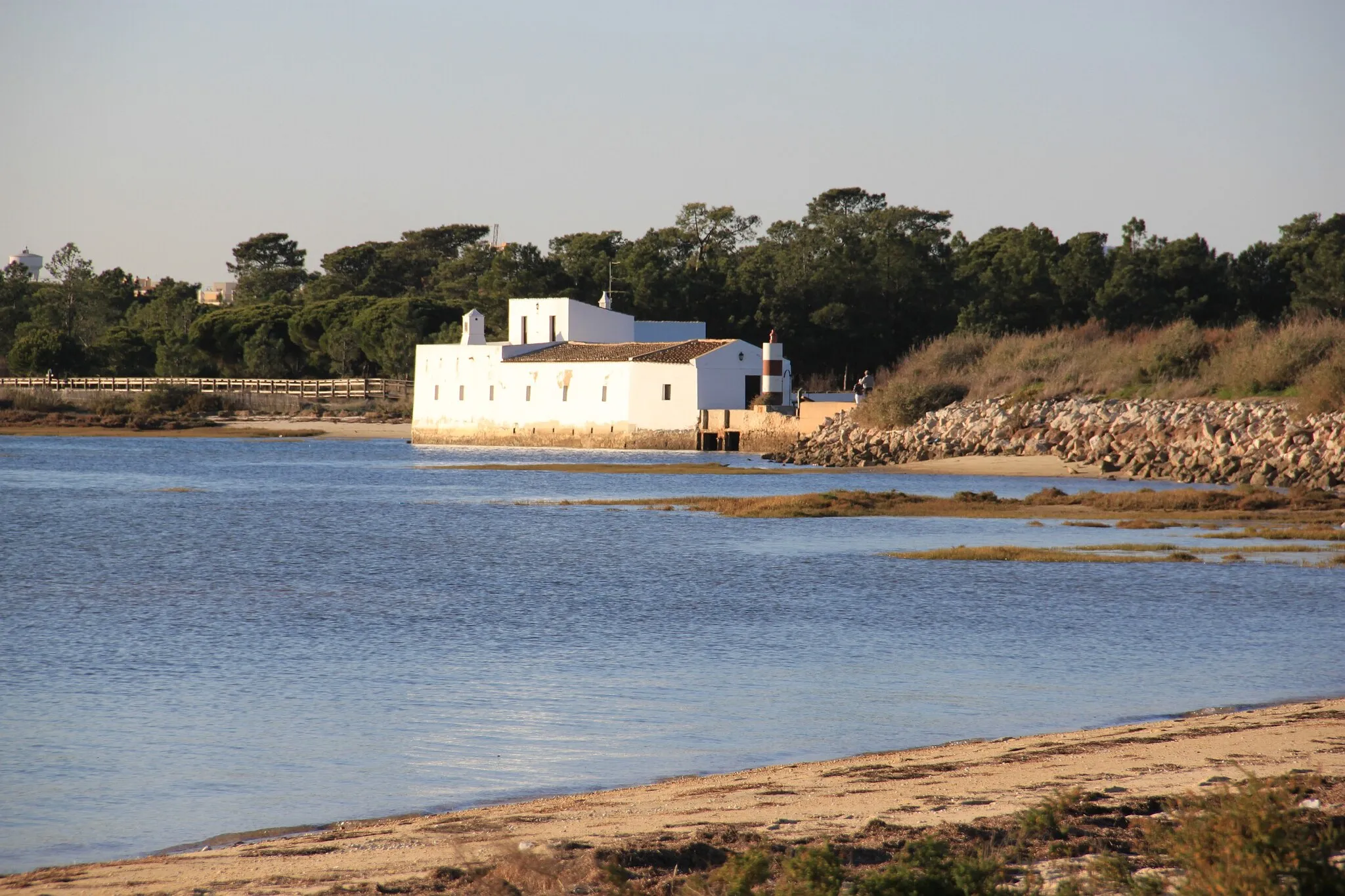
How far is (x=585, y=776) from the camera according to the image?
901 cm

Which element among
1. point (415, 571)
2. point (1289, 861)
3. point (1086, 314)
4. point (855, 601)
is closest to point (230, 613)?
point (415, 571)

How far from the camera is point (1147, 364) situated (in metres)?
52.7

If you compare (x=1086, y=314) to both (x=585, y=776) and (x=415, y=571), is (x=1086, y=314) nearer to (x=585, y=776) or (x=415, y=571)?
(x=415, y=571)

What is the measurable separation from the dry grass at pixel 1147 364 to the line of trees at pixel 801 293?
7981 millimetres

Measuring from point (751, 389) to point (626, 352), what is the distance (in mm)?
6010

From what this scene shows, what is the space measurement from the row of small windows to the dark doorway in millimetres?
3482

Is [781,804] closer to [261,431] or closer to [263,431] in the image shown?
[263,431]

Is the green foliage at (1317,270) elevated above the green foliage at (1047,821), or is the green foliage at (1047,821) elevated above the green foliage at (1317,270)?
the green foliage at (1317,270)

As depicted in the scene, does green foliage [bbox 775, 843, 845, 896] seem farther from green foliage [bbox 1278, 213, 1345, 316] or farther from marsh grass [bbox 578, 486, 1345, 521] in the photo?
green foliage [bbox 1278, 213, 1345, 316]

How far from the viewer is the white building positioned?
62344 millimetres

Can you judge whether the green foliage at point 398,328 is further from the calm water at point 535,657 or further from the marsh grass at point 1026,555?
the marsh grass at point 1026,555

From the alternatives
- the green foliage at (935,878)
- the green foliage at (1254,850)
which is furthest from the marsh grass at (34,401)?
the green foliage at (1254,850)

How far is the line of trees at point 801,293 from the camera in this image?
7312 centimetres

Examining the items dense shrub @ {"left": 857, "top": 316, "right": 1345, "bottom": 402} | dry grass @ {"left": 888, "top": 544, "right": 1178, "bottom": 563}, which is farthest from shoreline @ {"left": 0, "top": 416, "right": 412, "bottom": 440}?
dry grass @ {"left": 888, "top": 544, "right": 1178, "bottom": 563}
